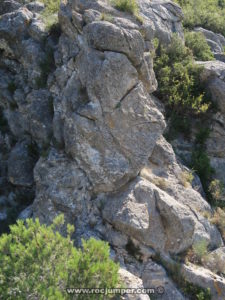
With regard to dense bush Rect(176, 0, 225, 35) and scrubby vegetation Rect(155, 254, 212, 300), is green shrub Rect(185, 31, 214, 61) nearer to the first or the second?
dense bush Rect(176, 0, 225, 35)

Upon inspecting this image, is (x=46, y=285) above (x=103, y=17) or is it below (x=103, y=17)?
below

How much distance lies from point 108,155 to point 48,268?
14.4ft

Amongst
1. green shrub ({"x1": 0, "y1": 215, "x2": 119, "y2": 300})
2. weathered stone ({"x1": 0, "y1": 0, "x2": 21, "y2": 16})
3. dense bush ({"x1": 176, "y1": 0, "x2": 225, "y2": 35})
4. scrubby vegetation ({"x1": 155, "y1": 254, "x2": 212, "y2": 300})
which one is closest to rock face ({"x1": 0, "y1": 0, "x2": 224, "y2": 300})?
scrubby vegetation ({"x1": 155, "y1": 254, "x2": 212, "y2": 300})

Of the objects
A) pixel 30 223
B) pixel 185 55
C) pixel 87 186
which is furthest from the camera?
pixel 185 55

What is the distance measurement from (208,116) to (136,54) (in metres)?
4.98

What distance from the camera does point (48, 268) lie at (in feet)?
24.5

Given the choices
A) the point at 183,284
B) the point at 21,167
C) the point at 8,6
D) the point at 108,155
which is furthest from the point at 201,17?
the point at 183,284

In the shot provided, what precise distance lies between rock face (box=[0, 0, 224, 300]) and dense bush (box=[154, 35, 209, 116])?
1.96 metres

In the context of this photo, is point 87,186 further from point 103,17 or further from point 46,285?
point 103,17

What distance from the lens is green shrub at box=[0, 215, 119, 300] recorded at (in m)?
7.15

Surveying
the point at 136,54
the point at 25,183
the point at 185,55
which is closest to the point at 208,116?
the point at 185,55

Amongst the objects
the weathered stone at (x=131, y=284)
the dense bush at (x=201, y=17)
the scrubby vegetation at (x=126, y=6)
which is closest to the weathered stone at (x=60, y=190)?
the weathered stone at (x=131, y=284)

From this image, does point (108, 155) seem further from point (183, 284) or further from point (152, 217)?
point (183, 284)

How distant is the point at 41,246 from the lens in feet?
24.8
